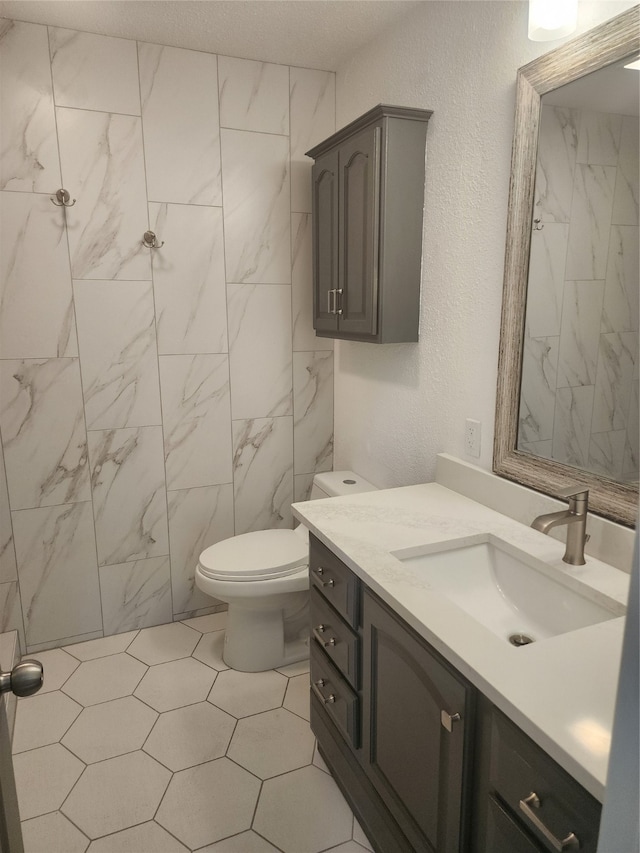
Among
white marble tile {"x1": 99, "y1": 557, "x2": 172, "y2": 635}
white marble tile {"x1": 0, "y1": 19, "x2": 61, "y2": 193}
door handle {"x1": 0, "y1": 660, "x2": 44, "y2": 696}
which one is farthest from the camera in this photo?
white marble tile {"x1": 99, "y1": 557, "x2": 172, "y2": 635}

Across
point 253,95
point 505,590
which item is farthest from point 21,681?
point 253,95

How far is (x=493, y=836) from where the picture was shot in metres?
1.01

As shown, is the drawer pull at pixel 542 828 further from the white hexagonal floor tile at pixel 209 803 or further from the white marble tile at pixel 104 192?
the white marble tile at pixel 104 192

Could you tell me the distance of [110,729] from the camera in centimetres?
202

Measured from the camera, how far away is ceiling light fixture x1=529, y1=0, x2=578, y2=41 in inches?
52.1

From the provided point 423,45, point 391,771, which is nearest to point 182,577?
point 391,771

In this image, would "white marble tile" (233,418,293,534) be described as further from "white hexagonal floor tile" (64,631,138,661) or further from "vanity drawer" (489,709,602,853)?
"vanity drawer" (489,709,602,853)

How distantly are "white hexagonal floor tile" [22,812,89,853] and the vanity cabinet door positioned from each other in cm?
84

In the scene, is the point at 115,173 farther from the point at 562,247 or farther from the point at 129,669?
the point at 129,669

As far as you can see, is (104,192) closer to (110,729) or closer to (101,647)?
(101,647)

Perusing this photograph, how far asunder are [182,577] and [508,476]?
5.41 feet

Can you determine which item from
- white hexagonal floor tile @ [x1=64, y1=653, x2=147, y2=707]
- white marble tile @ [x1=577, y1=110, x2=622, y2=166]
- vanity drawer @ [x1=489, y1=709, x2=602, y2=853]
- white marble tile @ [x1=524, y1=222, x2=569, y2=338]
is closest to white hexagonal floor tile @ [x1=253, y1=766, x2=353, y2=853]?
white hexagonal floor tile @ [x1=64, y1=653, x2=147, y2=707]

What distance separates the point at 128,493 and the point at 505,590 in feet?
5.49

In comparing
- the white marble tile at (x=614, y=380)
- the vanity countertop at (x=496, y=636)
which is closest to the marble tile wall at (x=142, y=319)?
the vanity countertop at (x=496, y=636)
